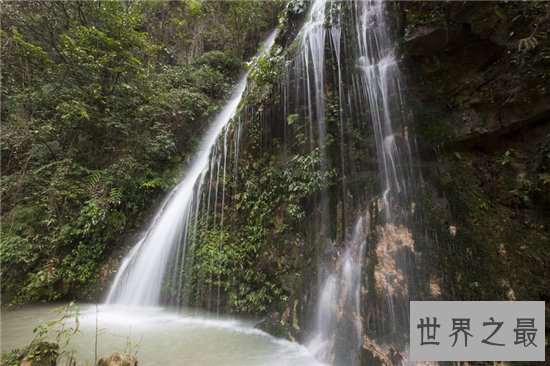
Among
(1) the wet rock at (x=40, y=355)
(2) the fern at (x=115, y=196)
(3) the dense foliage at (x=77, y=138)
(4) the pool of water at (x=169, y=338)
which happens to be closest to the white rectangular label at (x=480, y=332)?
(4) the pool of water at (x=169, y=338)

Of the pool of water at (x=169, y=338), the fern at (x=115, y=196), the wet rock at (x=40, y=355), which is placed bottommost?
the pool of water at (x=169, y=338)

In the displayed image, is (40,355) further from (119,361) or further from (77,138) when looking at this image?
(77,138)

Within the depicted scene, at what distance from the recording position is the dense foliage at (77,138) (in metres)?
6.24

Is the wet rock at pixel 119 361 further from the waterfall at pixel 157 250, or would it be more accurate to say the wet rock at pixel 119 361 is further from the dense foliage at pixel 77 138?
the dense foliage at pixel 77 138

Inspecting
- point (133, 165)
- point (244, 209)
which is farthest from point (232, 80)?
point (244, 209)

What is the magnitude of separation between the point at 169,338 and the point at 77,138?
699 cm

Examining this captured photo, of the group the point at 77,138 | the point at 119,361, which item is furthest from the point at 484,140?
the point at 77,138

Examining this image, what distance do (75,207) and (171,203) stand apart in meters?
2.50

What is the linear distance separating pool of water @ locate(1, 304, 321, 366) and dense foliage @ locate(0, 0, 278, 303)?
1.34 metres

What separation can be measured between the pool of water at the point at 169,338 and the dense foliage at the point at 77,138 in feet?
4.39

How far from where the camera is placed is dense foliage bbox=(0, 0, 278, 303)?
6.24m

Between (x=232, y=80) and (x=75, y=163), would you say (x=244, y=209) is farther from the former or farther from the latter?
(x=232, y=80)

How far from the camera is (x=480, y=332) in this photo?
2.50 metres

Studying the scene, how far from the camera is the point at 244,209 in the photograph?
5715 millimetres
